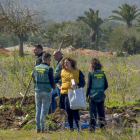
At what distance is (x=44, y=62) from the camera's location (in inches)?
247

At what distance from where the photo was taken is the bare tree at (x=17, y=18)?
27.3 meters

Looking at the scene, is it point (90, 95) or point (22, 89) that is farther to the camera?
point (22, 89)

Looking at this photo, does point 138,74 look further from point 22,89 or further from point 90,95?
point 90,95

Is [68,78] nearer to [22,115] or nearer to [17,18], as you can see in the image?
[22,115]

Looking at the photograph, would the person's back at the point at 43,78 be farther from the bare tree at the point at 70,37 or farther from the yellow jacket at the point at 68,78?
the bare tree at the point at 70,37

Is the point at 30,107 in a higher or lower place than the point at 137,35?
lower

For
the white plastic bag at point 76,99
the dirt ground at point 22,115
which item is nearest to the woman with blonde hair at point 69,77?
the white plastic bag at point 76,99

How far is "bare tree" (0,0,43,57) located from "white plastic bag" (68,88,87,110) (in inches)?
859

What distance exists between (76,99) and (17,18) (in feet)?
74.5

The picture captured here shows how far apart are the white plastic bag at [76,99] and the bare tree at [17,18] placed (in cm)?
2181

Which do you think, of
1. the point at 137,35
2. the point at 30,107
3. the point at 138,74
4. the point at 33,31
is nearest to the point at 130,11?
the point at 137,35

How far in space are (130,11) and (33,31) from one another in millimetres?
20800

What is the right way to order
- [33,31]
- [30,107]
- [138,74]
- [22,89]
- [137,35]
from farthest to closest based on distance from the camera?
[137,35]
[33,31]
[138,74]
[22,89]
[30,107]

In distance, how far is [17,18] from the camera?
89.7 feet
